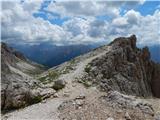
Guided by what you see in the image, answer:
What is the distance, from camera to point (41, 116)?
35.7 metres

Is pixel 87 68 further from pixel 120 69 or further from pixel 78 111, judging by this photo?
pixel 78 111

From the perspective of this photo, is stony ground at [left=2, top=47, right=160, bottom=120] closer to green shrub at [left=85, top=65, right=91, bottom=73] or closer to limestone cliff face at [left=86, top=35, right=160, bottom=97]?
limestone cliff face at [left=86, top=35, right=160, bottom=97]

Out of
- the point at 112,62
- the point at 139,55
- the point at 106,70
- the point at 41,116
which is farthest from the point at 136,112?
the point at 139,55

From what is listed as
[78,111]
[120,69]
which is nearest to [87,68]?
[120,69]

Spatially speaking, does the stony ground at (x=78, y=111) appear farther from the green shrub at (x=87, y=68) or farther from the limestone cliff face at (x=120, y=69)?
the green shrub at (x=87, y=68)

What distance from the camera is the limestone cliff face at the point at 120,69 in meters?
71.2

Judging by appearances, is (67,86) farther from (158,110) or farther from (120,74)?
(120,74)

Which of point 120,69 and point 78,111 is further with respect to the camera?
point 120,69

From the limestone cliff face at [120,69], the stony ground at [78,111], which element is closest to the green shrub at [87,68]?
the limestone cliff face at [120,69]

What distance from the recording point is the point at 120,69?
89812mm

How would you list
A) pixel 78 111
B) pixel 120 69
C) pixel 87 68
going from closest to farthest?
pixel 78 111 → pixel 87 68 → pixel 120 69

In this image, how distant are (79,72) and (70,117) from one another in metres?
35.6

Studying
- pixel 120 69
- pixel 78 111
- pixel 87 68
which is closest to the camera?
pixel 78 111

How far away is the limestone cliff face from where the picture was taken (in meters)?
71.2
